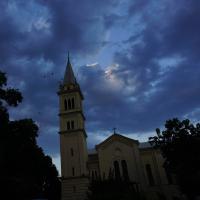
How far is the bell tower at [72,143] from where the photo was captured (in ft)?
134

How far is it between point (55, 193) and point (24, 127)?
34161mm

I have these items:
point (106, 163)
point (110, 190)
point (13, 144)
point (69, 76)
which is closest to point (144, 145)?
point (106, 163)

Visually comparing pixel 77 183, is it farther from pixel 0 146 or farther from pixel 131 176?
pixel 0 146

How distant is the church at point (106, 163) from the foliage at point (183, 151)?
4628mm

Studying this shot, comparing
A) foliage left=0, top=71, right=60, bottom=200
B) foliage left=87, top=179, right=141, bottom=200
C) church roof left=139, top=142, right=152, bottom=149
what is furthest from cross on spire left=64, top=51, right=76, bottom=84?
foliage left=0, top=71, right=60, bottom=200

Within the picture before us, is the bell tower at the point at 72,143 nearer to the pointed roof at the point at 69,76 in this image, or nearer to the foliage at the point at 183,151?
the pointed roof at the point at 69,76

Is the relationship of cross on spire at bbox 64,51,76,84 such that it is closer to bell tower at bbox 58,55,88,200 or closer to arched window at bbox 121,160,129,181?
bell tower at bbox 58,55,88,200

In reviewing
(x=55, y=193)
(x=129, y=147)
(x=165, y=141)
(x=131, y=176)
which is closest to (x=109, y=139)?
(x=129, y=147)

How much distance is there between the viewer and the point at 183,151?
3706cm

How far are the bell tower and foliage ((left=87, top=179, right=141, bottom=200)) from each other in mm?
6296

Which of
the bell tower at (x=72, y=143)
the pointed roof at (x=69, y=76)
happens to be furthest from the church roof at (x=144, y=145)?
the pointed roof at (x=69, y=76)

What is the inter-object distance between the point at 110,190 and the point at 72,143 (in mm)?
13569

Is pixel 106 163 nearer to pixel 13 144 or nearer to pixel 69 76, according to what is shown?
pixel 69 76

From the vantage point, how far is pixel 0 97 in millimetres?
21547
